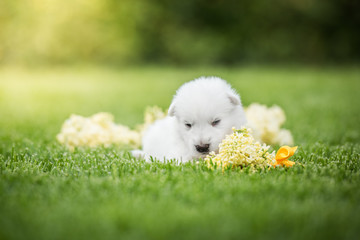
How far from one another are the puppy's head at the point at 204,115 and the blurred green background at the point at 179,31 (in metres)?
13.8

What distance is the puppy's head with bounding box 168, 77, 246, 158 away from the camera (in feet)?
10.0

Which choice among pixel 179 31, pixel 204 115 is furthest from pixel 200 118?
pixel 179 31

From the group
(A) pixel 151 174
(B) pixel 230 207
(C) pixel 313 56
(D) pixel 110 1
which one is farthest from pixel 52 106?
(C) pixel 313 56

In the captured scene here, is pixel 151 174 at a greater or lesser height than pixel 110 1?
lesser

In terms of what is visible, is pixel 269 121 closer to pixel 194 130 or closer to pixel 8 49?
pixel 194 130

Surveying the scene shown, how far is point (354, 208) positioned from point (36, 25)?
1626 cm

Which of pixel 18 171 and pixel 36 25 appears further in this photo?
pixel 36 25

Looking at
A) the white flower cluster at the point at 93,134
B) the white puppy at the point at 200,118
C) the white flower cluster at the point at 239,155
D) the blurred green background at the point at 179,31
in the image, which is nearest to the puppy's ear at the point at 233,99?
the white puppy at the point at 200,118

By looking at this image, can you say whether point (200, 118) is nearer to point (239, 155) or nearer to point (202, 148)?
point (202, 148)

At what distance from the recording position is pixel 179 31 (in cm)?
1769

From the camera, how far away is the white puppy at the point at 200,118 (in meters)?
3.05

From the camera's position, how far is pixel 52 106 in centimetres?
750

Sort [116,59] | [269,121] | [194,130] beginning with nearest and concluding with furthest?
1. [194,130]
2. [269,121]
3. [116,59]

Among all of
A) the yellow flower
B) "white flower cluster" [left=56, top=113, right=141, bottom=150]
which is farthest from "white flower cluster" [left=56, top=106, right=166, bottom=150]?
the yellow flower
